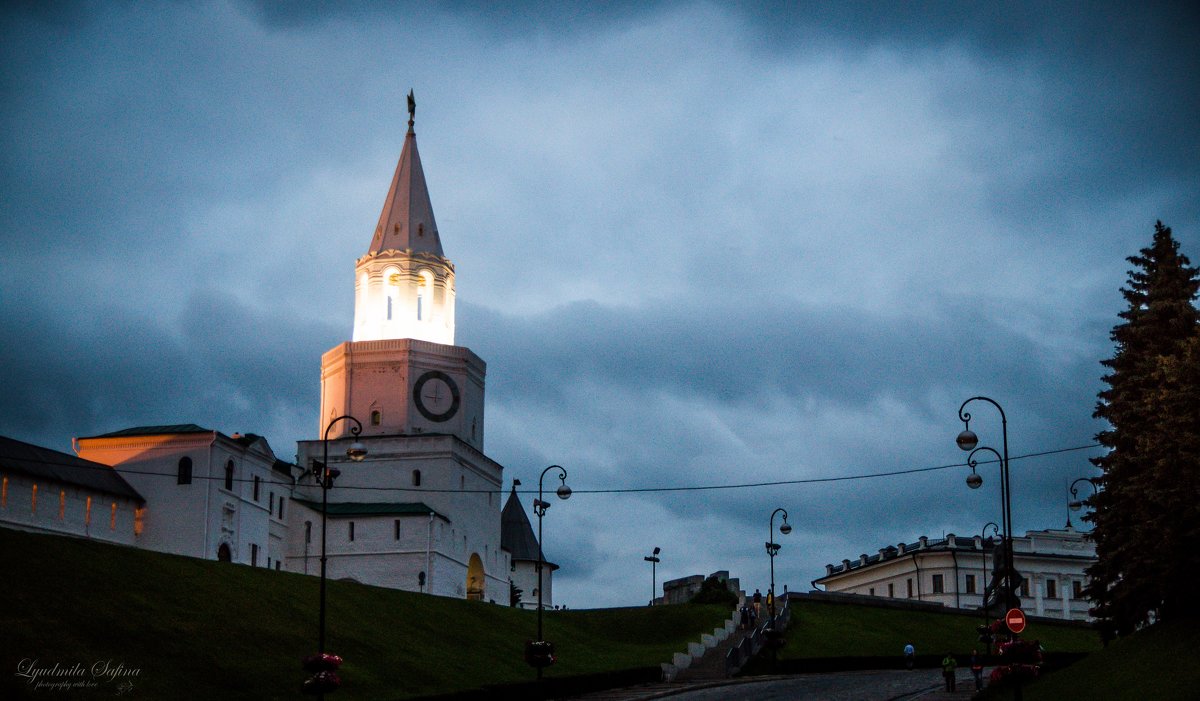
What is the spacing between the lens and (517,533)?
105m

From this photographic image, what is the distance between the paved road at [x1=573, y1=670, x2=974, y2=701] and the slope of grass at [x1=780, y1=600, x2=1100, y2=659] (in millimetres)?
13021

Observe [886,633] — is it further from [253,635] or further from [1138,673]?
[253,635]

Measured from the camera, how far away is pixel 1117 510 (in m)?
38.2

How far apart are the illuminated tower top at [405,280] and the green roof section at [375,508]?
11414 millimetres

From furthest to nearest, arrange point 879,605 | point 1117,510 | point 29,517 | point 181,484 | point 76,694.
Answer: point 879,605 < point 181,484 < point 29,517 < point 1117,510 < point 76,694

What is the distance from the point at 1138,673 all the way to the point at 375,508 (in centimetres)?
6015

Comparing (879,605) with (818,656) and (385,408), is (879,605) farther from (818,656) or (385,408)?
(385,408)

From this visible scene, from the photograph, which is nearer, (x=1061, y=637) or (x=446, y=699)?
(x=446, y=699)

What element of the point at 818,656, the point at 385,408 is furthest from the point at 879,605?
the point at 385,408

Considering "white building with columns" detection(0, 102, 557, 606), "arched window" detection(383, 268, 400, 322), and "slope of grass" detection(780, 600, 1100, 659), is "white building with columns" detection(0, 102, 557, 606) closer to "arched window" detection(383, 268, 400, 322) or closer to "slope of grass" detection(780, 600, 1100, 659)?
"arched window" detection(383, 268, 400, 322)

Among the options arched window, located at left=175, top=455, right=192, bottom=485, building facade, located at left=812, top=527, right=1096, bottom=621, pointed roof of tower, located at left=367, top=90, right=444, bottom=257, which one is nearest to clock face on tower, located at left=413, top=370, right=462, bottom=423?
pointed roof of tower, located at left=367, top=90, right=444, bottom=257

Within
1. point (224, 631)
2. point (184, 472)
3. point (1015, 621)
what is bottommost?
point (224, 631)

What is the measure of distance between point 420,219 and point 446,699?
61596 millimetres

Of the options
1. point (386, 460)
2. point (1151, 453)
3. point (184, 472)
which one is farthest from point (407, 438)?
point (1151, 453)
